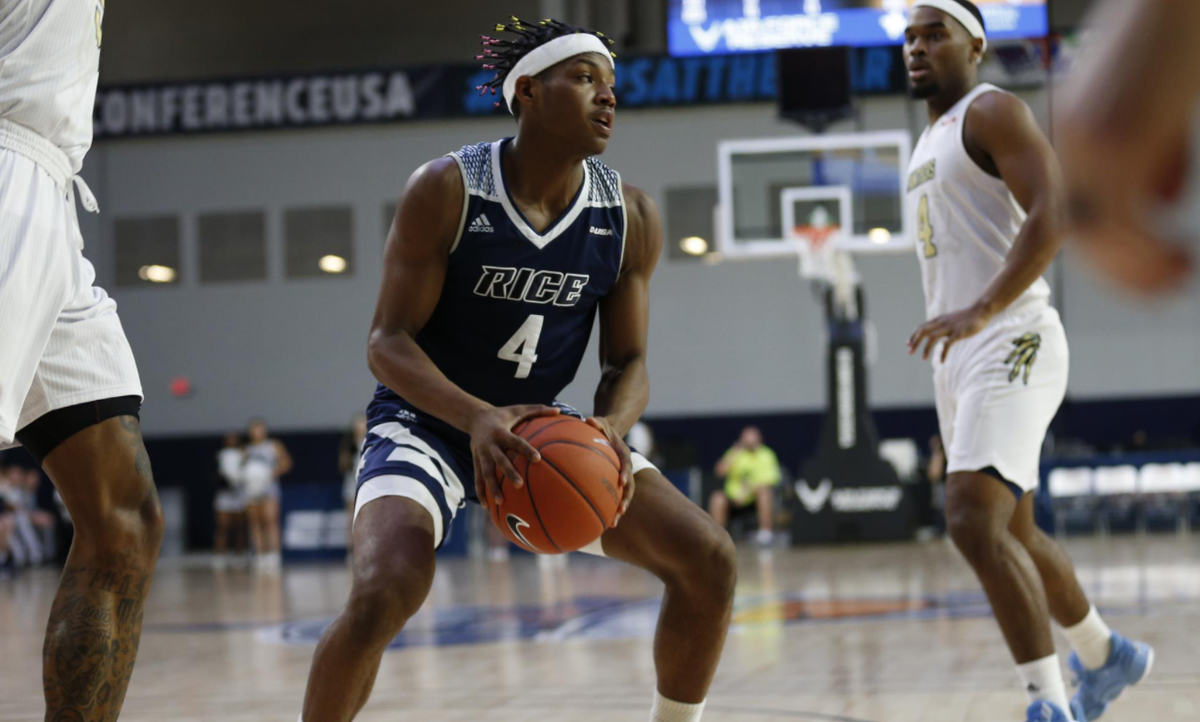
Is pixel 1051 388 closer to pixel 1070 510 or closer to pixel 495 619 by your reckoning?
pixel 495 619

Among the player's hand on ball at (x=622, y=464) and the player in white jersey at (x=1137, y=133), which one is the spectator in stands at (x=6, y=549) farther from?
the player in white jersey at (x=1137, y=133)

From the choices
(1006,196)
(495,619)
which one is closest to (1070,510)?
(495,619)

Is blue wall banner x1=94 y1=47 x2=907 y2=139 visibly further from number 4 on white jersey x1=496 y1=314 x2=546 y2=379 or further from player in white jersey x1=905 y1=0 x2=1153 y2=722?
number 4 on white jersey x1=496 y1=314 x2=546 y2=379

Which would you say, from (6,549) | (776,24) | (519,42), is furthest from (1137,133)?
(6,549)

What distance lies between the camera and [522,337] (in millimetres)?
3285

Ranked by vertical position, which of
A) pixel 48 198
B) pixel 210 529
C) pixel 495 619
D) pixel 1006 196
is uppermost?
pixel 48 198

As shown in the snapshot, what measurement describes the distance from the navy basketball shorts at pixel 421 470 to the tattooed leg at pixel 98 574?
1.57ft

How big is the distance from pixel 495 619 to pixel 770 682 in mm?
3196

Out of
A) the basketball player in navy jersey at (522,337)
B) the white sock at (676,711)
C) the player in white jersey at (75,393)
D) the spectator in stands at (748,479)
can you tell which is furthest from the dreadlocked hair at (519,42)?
the spectator in stands at (748,479)

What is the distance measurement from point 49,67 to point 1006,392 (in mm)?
2576

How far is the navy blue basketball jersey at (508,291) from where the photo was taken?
10.6 ft

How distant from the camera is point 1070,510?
48.4 ft

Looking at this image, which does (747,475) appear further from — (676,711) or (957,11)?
(676,711)

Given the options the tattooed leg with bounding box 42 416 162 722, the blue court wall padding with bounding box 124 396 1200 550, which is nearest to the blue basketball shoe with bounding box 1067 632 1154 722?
Result: the tattooed leg with bounding box 42 416 162 722
